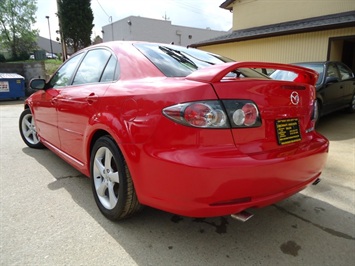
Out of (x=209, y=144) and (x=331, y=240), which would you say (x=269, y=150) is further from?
(x=331, y=240)

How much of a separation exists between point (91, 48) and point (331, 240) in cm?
285

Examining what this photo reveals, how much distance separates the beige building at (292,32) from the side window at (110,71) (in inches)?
344

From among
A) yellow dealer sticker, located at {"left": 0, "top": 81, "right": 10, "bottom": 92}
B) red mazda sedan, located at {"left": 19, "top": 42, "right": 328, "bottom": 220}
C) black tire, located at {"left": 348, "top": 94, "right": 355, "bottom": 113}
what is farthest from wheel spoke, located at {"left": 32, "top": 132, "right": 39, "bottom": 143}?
yellow dealer sticker, located at {"left": 0, "top": 81, "right": 10, "bottom": 92}

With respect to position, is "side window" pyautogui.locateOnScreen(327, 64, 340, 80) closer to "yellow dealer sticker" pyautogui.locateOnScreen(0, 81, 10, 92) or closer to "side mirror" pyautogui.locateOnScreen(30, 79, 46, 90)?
"side mirror" pyautogui.locateOnScreen(30, 79, 46, 90)

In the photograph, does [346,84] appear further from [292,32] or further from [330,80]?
[292,32]

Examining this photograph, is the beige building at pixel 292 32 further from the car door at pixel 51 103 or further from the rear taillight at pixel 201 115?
the rear taillight at pixel 201 115

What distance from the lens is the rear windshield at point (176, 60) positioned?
6.93 ft

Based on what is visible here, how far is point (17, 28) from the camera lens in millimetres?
27766

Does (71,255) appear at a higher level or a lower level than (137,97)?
lower

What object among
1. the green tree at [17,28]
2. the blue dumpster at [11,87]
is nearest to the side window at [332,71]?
the blue dumpster at [11,87]

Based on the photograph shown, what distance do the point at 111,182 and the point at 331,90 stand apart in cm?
549

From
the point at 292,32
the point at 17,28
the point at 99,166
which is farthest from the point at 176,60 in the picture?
the point at 17,28

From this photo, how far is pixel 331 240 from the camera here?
7.09ft

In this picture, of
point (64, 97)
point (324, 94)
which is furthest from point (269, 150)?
point (324, 94)
